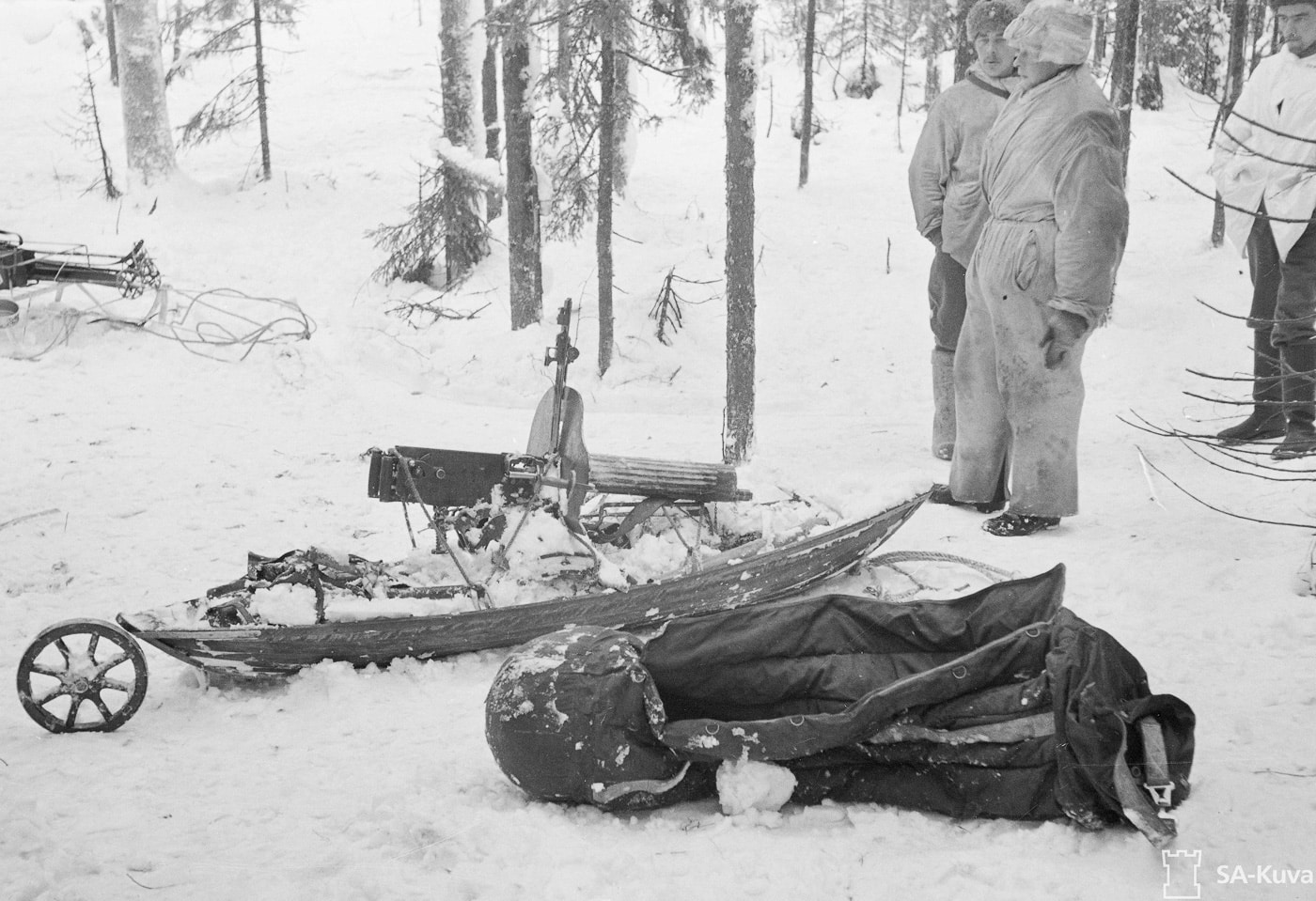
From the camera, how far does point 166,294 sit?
11164mm

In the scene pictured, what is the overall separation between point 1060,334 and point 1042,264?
36 centimetres

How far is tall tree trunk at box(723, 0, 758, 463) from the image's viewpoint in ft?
23.5

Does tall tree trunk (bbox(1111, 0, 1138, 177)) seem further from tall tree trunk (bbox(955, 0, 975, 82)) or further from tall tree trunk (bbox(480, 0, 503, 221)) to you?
tall tree trunk (bbox(480, 0, 503, 221))

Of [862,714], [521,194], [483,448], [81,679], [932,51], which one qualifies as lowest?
[483,448]

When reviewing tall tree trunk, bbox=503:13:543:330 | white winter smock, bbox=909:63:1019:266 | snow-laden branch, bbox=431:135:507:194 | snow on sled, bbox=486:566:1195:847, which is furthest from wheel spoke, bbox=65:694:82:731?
snow-laden branch, bbox=431:135:507:194

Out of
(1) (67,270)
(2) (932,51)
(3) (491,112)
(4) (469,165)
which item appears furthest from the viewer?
(2) (932,51)

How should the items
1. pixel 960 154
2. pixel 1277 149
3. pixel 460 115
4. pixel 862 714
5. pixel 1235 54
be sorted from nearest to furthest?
pixel 862 714 → pixel 1277 149 → pixel 960 154 → pixel 1235 54 → pixel 460 115

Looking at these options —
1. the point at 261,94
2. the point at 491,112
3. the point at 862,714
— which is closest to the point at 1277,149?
the point at 862,714

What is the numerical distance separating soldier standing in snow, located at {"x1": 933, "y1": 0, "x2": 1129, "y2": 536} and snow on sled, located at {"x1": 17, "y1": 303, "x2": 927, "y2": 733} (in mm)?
843

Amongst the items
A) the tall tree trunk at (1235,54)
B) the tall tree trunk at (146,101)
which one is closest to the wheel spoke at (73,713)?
the tall tree trunk at (1235,54)

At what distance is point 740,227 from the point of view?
7465 mm

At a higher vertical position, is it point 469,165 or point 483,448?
point 469,165

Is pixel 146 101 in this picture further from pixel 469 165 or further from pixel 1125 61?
pixel 1125 61

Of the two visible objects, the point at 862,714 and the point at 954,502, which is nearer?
the point at 862,714
